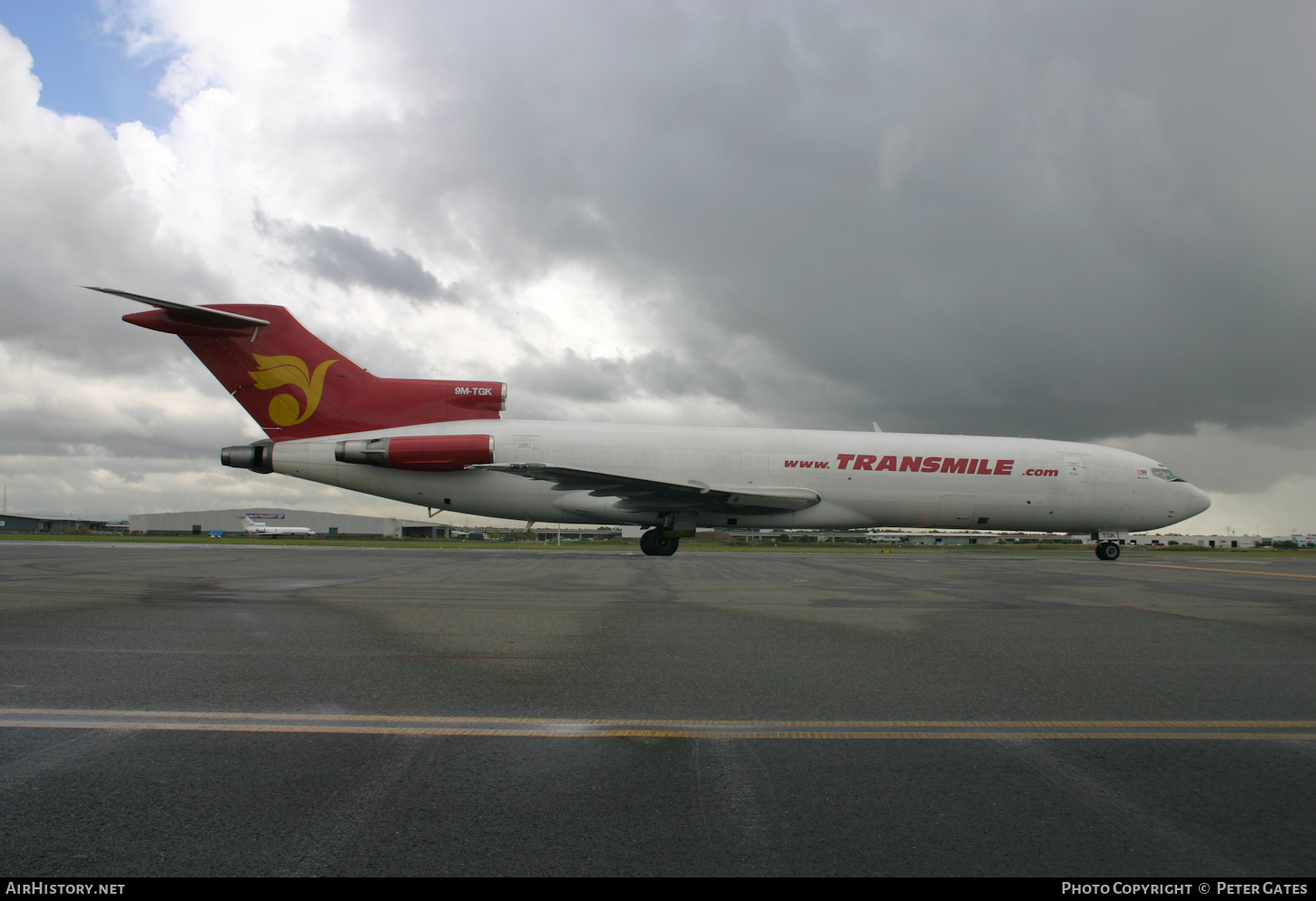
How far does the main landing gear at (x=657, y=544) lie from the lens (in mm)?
20469

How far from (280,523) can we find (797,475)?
85.0 metres

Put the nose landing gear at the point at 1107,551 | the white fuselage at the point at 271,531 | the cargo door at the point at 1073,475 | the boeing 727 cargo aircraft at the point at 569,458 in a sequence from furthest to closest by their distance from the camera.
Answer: the white fuselage at the point at 271,531 → the nose landing gear at the point at 1107,551 → the cargo door at the point at 1073,475 → the boeing 727 cargo aircraft at the point at 569,458

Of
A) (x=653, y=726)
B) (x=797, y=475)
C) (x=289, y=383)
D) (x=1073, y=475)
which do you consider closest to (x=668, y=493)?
(x=797, y=475)

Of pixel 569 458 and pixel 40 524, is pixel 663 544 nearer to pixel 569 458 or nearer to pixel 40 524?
pixel 569 458

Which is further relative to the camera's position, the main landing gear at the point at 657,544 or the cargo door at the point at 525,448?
the main landing gear at the point at 657,544

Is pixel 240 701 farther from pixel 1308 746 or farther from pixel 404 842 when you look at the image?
pixel 1308 746

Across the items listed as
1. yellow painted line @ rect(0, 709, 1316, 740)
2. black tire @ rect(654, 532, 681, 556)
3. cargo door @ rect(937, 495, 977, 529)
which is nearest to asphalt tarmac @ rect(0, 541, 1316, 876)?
yellow painted line @ rect(0, 709, 1316, 740)

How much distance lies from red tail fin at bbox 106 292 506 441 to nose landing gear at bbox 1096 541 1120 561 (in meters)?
19.6

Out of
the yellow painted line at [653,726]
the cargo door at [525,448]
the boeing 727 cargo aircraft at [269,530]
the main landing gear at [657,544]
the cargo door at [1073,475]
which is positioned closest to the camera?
the yellow painted line at [653,726]

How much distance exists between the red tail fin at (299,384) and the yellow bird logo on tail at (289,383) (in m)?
0.02

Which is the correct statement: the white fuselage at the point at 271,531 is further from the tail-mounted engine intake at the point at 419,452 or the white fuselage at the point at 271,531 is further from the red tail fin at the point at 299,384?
the tail-mounted engine intake at the point at 419,452

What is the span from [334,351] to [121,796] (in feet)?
64.4

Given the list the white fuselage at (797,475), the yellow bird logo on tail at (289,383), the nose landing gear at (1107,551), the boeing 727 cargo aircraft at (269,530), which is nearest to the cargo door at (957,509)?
the white fuselage at (797,475)
